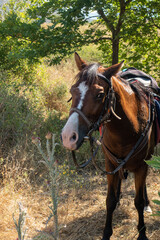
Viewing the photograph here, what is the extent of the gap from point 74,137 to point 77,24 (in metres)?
4.17

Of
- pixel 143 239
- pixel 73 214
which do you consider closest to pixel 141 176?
pixel 143 239

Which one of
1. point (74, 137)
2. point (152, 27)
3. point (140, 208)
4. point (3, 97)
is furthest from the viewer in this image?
point (152, 27)

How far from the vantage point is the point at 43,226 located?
10.6 feet

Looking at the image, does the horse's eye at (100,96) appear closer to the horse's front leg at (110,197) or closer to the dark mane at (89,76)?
the dark mane at (89,76)

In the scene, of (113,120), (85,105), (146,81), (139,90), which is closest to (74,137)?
(85,105)

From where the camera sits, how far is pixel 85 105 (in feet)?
6.23

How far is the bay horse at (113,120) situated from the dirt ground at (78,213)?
0.33m

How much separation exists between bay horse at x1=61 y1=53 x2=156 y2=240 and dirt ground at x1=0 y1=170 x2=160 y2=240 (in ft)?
1.08

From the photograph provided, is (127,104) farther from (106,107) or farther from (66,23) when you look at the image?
(66,23)

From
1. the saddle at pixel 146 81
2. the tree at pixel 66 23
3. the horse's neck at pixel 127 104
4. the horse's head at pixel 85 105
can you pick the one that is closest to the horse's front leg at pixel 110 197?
the horse's neck at pixel 127 104

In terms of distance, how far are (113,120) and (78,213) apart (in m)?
1.91

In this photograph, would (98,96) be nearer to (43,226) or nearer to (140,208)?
(140,208)

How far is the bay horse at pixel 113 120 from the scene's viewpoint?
6.20 feet

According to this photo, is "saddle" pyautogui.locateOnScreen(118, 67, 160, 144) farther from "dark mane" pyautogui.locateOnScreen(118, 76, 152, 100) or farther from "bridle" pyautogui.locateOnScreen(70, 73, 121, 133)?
"bridle" pyautogui.locateOnScreen(70, 73, 121, 133)
